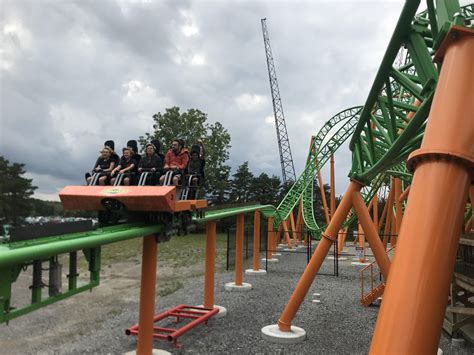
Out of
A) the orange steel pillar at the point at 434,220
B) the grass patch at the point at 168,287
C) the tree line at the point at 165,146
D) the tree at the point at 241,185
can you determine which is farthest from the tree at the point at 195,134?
the orange steel pillar at the point at 434,220

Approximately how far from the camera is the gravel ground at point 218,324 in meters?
7.25

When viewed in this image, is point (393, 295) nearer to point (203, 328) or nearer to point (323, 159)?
point (203, 328)

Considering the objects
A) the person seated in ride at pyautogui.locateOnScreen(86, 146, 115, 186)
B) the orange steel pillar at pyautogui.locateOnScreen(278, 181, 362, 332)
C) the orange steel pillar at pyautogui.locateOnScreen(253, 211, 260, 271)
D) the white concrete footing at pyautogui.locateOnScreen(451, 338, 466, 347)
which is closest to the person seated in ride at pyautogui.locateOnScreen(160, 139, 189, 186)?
the person seated in ride at pyautogui.locateOnScreen(86, 146, 115, 186)

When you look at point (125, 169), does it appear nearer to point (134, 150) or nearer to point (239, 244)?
point (134, 150)

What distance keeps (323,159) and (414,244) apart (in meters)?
20.6

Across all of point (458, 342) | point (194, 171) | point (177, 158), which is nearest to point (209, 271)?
point (194, 171)

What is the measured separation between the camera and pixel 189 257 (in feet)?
66.0

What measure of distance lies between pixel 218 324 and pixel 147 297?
3.05 metres

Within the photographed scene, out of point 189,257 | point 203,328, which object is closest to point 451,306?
point 203,328

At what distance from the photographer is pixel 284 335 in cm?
758

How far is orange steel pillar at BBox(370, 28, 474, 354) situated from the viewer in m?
1.91

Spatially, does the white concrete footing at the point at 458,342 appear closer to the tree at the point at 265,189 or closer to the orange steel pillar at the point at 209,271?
the orange steel pillar at the point at 209,271

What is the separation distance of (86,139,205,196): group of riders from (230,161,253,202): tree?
4092 cm

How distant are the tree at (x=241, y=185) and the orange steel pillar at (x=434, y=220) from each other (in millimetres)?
45669
